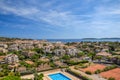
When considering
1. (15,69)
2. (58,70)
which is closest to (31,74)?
(15,69)

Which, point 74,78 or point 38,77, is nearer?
point 38,77

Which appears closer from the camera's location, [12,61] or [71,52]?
[12,61]

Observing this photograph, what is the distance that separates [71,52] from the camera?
5203cm

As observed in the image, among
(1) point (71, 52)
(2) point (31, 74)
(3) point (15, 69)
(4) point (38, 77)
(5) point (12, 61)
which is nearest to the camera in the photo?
(4) point (38, 77)

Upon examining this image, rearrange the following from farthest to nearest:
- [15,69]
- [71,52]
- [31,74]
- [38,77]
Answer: [71,52] < [15,69] < [31,74] < [38,77]

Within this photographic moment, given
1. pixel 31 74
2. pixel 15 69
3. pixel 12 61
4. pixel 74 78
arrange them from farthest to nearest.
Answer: pixel 12 61, pixel 15 69, pixel 31 74, pixel 74 78

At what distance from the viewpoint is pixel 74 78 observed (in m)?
25.5

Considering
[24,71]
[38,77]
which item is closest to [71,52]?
[24,71]

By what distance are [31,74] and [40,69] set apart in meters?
3.08

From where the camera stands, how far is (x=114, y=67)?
1230 inches

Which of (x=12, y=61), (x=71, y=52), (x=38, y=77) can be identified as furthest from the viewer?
(x=71, y=52)

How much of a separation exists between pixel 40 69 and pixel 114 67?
51.3 ft

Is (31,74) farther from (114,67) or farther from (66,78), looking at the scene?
(114,67)

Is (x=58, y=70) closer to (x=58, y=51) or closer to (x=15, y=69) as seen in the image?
(x=15, y=69)
